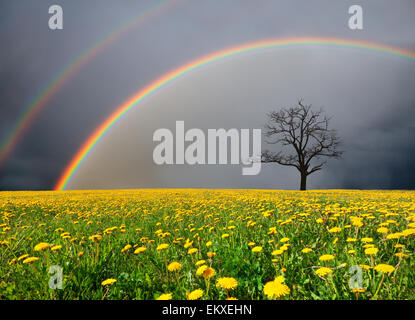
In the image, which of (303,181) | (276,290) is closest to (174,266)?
(276,290)

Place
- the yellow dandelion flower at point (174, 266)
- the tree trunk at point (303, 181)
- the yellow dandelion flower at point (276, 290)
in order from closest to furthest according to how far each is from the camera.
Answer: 1. the yellow dandelion flower at point (276, 290)
2. the yellow dandelion flower at point (174, 266)
3. the tree trunk at point (303, 181)

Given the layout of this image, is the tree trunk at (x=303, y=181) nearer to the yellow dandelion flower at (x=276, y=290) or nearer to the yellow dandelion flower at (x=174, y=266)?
the yellow dandelion flower at (x=174, y=266)

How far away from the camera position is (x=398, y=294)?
1.46 metres

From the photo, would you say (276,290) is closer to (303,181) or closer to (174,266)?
(174,266)

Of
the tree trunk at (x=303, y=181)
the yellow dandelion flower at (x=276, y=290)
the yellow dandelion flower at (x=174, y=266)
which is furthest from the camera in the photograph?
the tree trunk at (x=303, y=181)

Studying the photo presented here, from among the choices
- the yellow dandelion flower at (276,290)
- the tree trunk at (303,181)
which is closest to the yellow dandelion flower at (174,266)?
the yellow dandelion flower at (276,290)

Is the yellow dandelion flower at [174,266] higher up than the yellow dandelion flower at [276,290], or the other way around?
the yellow dandelion flower at [276,290]

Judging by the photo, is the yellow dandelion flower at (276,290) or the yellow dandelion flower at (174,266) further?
the yellow dandelion flower at (174,266)

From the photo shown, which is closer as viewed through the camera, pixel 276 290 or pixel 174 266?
pixel 276 290

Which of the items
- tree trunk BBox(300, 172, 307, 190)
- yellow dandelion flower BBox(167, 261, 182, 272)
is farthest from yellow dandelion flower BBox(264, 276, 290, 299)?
tree trunk BBox(300, 172, 307, 190)

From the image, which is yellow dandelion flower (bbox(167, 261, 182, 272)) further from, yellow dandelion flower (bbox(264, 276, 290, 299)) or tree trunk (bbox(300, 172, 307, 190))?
tree trunk (bbox(300, 172, 307, 190))
